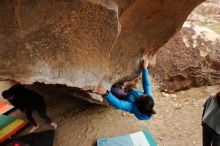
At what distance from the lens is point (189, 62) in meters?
5.52

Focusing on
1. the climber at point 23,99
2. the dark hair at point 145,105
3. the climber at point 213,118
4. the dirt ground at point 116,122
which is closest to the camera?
the climber at point 213,118

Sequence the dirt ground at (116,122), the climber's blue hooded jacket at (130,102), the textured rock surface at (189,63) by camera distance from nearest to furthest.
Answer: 1. the climber's blue hooded jacket at (130,102)
2. the dirt ground at (116,122)
3. the textured rock surface at (189,63)

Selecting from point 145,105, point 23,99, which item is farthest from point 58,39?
point 23,99

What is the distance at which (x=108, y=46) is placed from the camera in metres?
2.70

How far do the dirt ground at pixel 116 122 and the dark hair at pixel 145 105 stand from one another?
48.0 inches

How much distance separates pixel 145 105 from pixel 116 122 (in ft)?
5.17

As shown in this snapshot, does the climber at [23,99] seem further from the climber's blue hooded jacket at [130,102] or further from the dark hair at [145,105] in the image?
the dark hair at [145,105]

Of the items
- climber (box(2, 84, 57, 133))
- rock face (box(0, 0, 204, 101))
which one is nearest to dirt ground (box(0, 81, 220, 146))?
climber (box(2, 84, 57, 133))

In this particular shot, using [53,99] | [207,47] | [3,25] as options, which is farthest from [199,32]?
[3,25]

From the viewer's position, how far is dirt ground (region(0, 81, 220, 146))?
14.0 ft

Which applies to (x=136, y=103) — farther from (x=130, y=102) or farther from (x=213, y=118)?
(x=213, y=118)

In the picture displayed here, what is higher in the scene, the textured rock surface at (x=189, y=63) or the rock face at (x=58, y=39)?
the rock face at (x=58, y=39)

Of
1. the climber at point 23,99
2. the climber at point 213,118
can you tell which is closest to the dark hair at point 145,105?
the climber at point 213,118

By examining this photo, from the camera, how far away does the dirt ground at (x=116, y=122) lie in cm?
427
